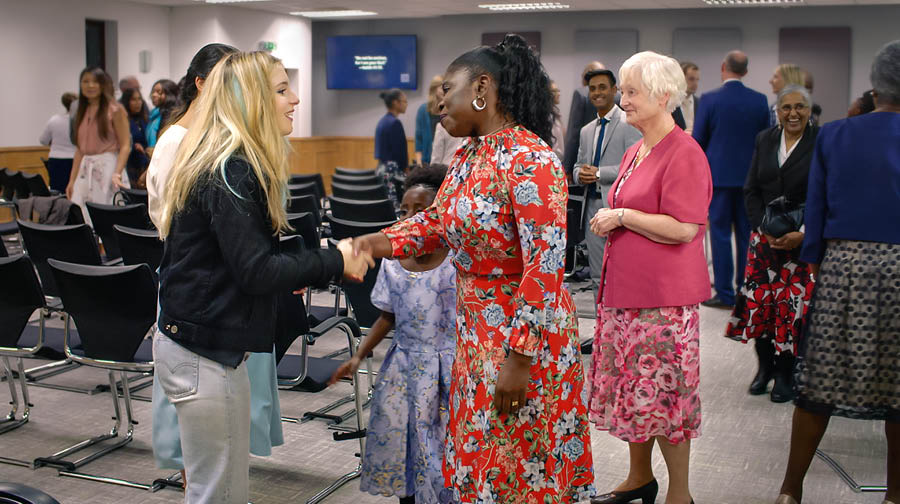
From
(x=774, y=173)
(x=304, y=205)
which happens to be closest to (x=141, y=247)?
(x=304, y=205)

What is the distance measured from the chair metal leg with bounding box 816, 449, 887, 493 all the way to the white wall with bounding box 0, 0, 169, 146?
11.3m

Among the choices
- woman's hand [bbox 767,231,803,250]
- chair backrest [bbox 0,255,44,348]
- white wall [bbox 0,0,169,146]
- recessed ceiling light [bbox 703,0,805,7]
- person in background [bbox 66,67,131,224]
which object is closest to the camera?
chair backrest [bbox 0,255,44,348]

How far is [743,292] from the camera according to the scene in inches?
180

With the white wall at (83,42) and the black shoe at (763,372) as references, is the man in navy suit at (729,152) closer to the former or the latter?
the black shoe at (763,372)

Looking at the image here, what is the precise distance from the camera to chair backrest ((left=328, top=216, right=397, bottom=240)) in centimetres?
493

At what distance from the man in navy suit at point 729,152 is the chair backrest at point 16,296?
473cm

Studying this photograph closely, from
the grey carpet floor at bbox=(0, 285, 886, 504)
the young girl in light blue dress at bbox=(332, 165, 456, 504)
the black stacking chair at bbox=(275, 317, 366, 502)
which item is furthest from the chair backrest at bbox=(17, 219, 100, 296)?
the young girl in light blue dress at bbox=(332, 165, 456, 504)

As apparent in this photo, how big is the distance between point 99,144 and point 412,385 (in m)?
4.88

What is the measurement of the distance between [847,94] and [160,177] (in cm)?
1296

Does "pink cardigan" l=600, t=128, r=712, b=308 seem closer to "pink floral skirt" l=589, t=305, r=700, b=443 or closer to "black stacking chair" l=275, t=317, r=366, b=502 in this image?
"pink floral skirt" l=589, t=305, r=700, b=443

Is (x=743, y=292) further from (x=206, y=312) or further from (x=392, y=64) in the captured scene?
(x=392, y=64)

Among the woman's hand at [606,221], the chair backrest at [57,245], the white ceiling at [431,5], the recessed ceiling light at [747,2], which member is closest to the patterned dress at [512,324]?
the woman's hand at [606,221]

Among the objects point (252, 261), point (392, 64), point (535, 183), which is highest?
point (392, 64)

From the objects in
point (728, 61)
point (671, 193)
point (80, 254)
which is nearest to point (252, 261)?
point (671, 193)
